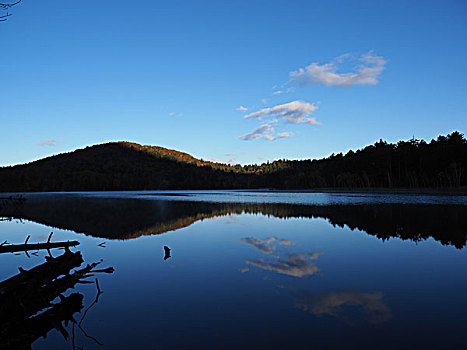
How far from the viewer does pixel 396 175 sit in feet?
333

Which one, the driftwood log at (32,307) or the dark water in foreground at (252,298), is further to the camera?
the driftwood log at (32,307)

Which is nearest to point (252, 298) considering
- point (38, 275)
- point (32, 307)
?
point (32, 307)

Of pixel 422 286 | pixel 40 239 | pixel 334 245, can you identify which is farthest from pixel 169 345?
pixel 40 239

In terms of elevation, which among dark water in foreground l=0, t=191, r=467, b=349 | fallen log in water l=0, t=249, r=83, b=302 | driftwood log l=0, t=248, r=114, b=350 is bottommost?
dark water in foreground l=0, t=191, r=467, b=349

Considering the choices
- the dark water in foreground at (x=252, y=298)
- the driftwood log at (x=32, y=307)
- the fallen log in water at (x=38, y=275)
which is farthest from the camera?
the fallen log in water at (x=38, y=275)

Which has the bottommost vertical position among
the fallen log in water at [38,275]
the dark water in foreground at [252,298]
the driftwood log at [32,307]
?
the dark water in foreground at [252,298]

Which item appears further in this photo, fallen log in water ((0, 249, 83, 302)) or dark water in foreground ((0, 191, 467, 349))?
fallen log in water ((0, 249, 83, 302))

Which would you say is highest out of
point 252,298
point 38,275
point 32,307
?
point 38,275

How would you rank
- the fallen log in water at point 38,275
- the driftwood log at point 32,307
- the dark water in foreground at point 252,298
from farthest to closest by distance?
the fallen log in water at point 38,275
the driftwood log at point 32,307
the dark water in foreground at point 252,298

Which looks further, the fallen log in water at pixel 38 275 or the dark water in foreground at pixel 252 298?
the fallen log in water at pixel 38 275

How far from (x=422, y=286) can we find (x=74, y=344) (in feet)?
32.7

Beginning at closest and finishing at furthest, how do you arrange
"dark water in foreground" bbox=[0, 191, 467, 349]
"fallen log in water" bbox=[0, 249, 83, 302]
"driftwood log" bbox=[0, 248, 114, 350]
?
1. "dark water in foreground" bbox=[0, 191, 467, 349]
2. "driftwood log" bbox=[0, 248, 114, 350]
3. "fallen log in water" bbox=[0, 249, 83, 302]

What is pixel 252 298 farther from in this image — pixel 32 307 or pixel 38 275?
pixel 38 275

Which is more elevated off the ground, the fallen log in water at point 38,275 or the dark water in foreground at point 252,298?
the fallen log in water at point 38,275
